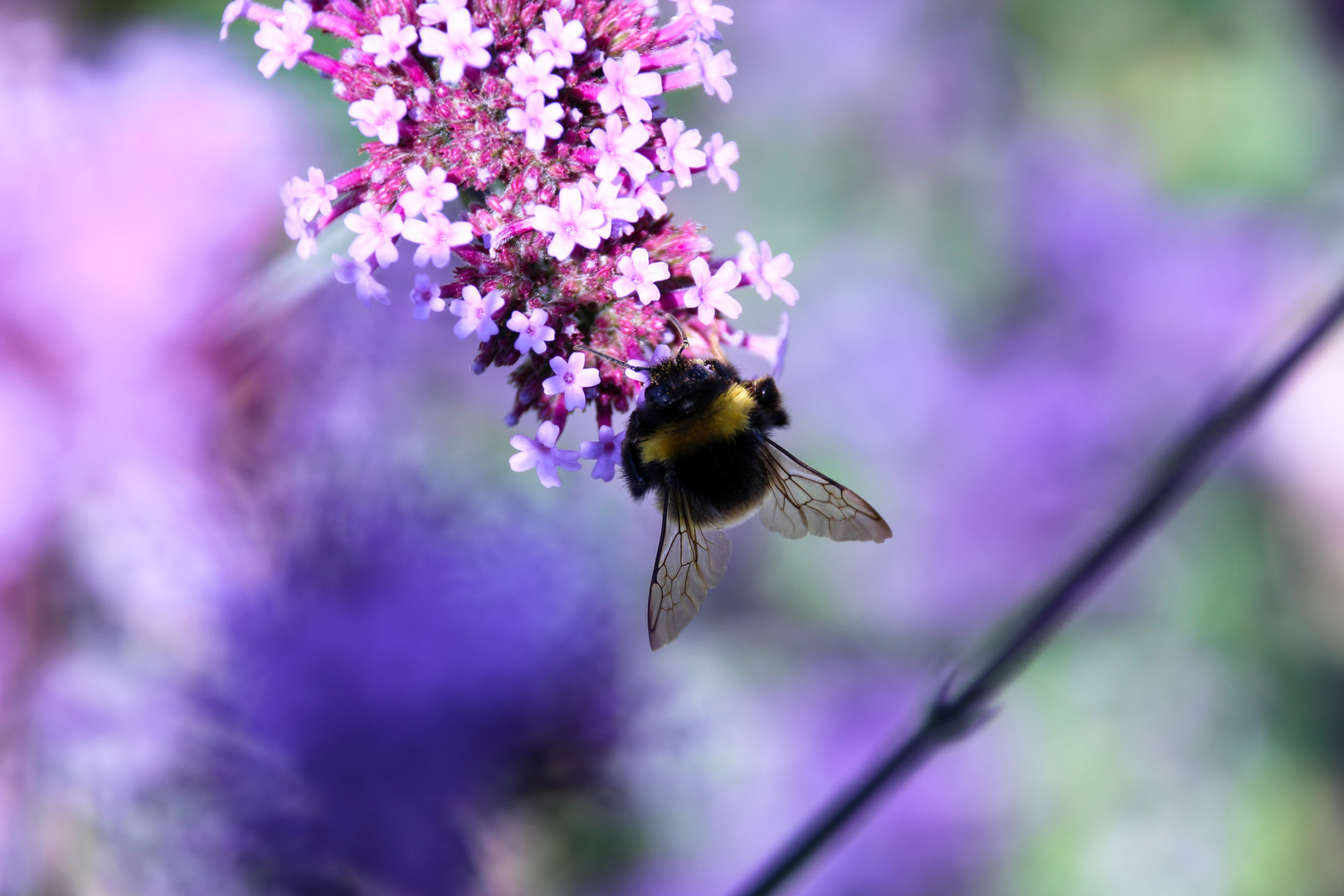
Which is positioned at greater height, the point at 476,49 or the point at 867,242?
the point at 867,242

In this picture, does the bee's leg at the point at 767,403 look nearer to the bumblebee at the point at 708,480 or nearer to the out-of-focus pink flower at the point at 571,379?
the bumblebee at the point at 708,480

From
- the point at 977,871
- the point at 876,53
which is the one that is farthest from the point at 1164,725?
the point at 876,53

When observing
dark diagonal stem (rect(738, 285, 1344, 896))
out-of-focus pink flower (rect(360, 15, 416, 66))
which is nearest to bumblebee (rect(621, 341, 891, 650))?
dark diagonal stem (rect(738, 285, 1344, 896))

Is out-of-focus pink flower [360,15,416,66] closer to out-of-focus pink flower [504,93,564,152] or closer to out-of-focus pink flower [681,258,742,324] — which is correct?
out-of-focus pink flower [504,93,564,152]

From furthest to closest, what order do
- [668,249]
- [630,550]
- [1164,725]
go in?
1. [1164,725]
2. [630,550]
3. [668,249]

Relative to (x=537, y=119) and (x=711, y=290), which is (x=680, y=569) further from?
(x=537, y=119)

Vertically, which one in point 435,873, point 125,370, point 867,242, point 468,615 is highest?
point 867,242

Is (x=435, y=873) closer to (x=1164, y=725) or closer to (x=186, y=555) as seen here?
(x=186, y=555)

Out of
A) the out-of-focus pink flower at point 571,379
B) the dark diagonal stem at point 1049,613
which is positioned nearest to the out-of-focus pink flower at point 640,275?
the out-of-focus pink flower at point 571,379
